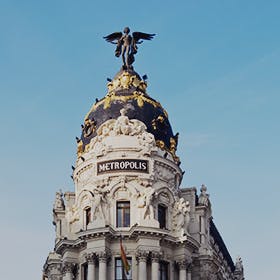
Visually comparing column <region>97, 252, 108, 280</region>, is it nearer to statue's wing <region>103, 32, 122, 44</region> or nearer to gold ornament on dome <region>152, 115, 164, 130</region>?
gold ornament on dome <region>152, 115, 164, 130</region>

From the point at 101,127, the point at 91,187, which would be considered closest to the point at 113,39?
the point at 101,127

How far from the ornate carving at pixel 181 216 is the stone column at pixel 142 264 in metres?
4.44

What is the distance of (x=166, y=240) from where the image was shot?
66875 millimetres

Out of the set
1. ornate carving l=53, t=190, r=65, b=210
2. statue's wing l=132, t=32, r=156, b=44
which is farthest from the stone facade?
statue's wing l=132, t=32, r=156, b=44

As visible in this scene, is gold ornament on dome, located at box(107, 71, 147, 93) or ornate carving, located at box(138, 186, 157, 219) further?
gold ornament on dome, located at box(107, 71, 147, 93)

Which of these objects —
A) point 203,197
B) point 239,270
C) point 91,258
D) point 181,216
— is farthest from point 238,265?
point 91,258

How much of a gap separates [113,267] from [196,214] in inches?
444

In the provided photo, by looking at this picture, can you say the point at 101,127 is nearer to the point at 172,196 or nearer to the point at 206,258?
the point at 172,196

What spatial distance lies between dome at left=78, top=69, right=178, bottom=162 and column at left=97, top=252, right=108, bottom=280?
10.8 m

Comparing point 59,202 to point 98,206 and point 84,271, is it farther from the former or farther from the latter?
point 84,271

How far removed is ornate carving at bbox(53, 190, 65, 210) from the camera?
73.2 metres

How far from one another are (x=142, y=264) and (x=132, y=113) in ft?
45.0

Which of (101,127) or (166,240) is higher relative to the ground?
(101,127)

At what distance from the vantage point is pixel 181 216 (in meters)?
68.7
